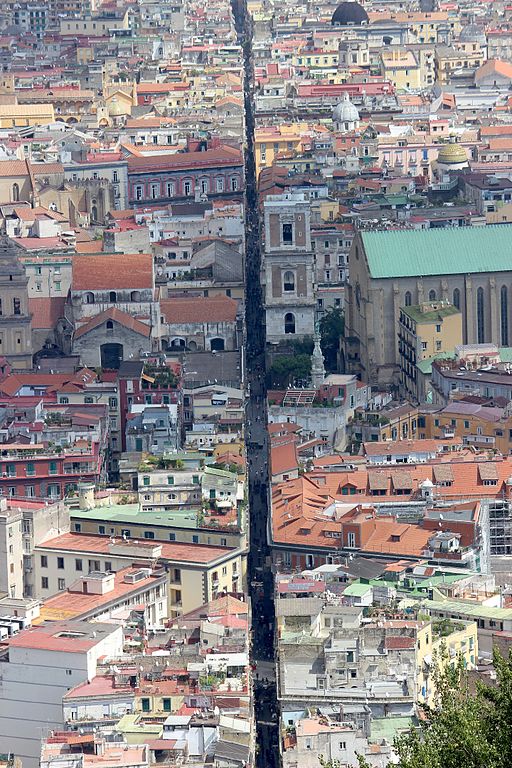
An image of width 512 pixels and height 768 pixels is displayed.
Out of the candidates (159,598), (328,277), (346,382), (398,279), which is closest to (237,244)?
(328,277)

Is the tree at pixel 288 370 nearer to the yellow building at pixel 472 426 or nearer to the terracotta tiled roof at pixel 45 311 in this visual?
the terracotta tiled roof at pixel 45 311

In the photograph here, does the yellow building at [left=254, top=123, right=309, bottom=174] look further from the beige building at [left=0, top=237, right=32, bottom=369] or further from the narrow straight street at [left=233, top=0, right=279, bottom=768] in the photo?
the beige building at [left=0, top=237, right=32, bottom=369]

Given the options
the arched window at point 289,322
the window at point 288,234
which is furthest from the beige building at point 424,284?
the window at point 288,234

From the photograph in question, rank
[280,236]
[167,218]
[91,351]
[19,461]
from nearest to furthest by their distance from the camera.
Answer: [19,461]
[91,351]
[280,236]
[167,218]

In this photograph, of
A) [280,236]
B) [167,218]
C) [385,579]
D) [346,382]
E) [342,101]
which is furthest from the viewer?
[342,101]

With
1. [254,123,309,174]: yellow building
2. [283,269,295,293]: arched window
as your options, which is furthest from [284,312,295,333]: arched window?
[254,123,309,174]: yellow building

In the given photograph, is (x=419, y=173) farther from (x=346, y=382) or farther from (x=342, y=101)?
(x=346, y=382)
